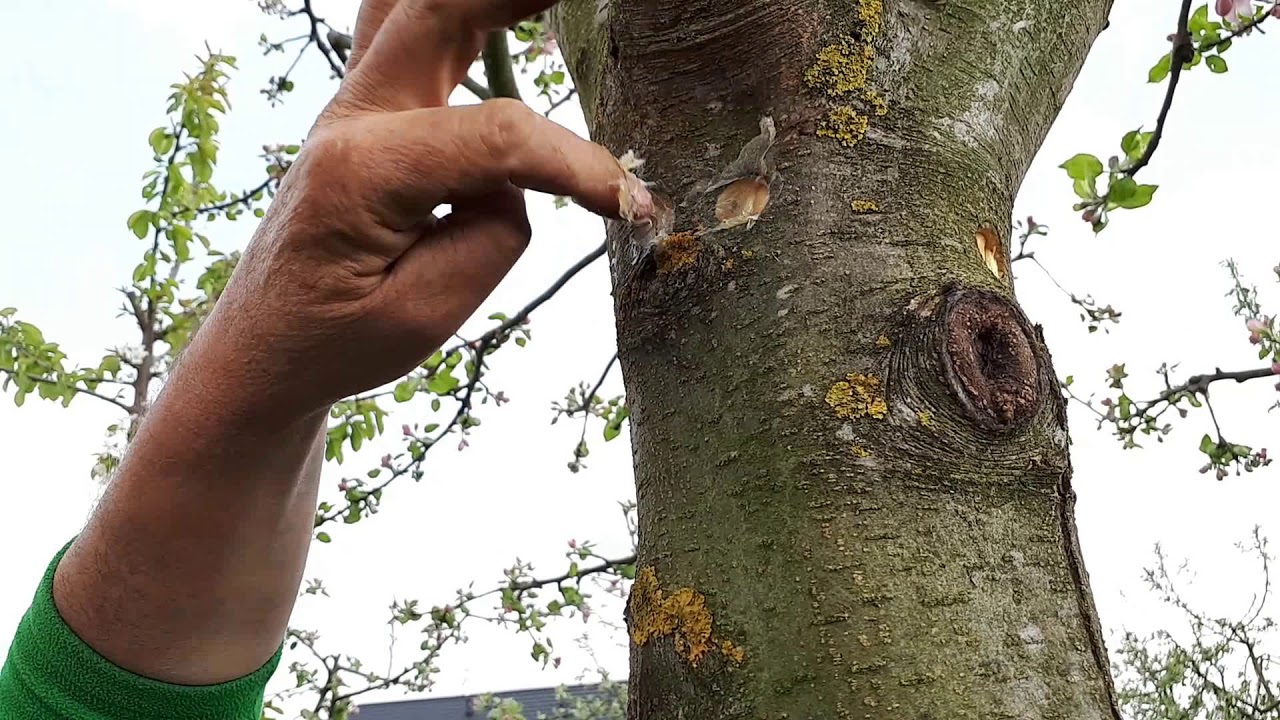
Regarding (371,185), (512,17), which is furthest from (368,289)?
(512,17)

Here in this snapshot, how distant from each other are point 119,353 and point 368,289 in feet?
8.35

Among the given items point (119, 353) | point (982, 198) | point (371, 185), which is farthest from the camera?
point (119, 353)

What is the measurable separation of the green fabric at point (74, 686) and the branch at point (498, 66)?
3.79 ft

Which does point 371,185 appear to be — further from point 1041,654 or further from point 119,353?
point 119,353

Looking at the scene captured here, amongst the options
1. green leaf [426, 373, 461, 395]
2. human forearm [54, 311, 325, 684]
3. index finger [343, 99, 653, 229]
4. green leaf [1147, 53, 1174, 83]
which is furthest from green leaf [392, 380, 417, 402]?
index finger [343, 99, 653, 229]

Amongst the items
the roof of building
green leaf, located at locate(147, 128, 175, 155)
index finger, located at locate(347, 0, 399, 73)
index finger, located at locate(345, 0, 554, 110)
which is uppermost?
green leaf, located at locate(147, 128, 175, 155)

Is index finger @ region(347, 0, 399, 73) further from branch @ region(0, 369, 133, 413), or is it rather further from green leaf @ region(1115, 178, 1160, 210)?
branch @ region(0, 369, 133, 413)

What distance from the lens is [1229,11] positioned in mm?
1407

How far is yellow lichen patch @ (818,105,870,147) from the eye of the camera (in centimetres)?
80

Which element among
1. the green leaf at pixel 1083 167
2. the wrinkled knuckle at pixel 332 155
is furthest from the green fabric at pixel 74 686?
the green leaf at pixel 1083 167

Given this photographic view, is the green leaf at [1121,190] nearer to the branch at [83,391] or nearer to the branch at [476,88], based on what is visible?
the branch at [476,88]

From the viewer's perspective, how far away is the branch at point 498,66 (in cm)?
179

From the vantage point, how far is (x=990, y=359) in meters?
0.76

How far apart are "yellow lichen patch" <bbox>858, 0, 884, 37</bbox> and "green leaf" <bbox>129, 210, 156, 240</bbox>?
234cm
